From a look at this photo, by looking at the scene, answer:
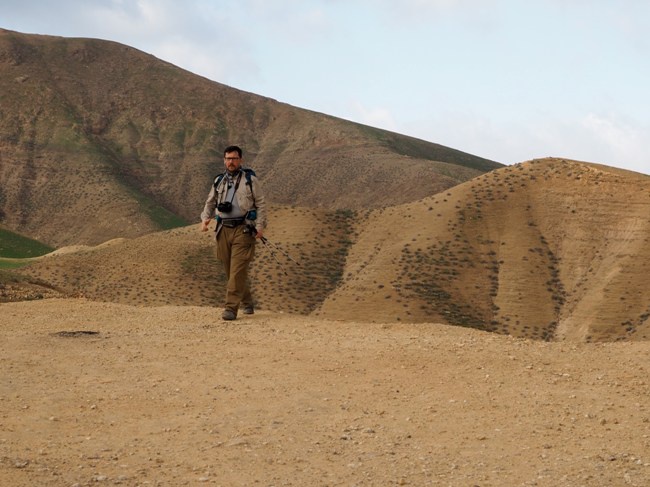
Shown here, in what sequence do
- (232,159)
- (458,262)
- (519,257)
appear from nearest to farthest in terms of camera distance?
(232,159) → (458,262) → (519,257)

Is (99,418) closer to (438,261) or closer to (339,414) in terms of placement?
(339,414)

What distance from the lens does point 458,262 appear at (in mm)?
40219

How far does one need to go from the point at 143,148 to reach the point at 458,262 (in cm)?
6401

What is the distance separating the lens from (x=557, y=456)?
660 cm

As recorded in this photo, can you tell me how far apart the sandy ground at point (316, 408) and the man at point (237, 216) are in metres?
0.91

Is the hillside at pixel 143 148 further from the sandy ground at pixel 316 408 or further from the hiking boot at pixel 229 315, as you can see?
the sandy ground at pixel 316 408

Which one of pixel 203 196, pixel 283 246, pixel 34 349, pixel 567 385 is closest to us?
pixel 567 385

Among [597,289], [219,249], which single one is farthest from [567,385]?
[597,289]

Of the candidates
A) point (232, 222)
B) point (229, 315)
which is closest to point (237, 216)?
point (232, 222)

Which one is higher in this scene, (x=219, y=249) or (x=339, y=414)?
(x=219, y=249)

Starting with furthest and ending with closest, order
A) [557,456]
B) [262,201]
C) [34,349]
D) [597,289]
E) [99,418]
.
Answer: [597,289] → [262,201] → [34,349] → [99,418] → [557,456]

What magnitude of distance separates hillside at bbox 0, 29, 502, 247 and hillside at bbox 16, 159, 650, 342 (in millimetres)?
37594

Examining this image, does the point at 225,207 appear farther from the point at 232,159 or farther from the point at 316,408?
the point at 316,408

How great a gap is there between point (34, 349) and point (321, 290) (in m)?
30.4
